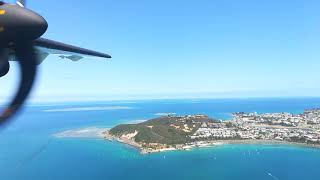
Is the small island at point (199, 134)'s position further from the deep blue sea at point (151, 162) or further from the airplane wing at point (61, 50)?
the airplane wing at point (61, 50)

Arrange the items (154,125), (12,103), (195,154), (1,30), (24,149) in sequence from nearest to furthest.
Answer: (1,30) → (12,103) → (195,154) → (24,149) → (154,125)

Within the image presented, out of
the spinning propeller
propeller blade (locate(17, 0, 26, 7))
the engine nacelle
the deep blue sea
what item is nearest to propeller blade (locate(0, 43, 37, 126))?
the spinning propeller

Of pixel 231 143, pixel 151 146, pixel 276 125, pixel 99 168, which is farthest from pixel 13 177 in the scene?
pixel 276 125

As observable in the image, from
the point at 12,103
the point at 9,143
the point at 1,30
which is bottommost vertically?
the point at 9,143

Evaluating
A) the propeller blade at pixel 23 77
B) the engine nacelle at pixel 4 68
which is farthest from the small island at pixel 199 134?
the engine nacelle at pixel 4 68

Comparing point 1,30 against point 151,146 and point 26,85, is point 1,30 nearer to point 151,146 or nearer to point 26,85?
point 26,85

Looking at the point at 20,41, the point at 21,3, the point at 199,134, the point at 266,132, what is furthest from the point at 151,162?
the point at 21,3
